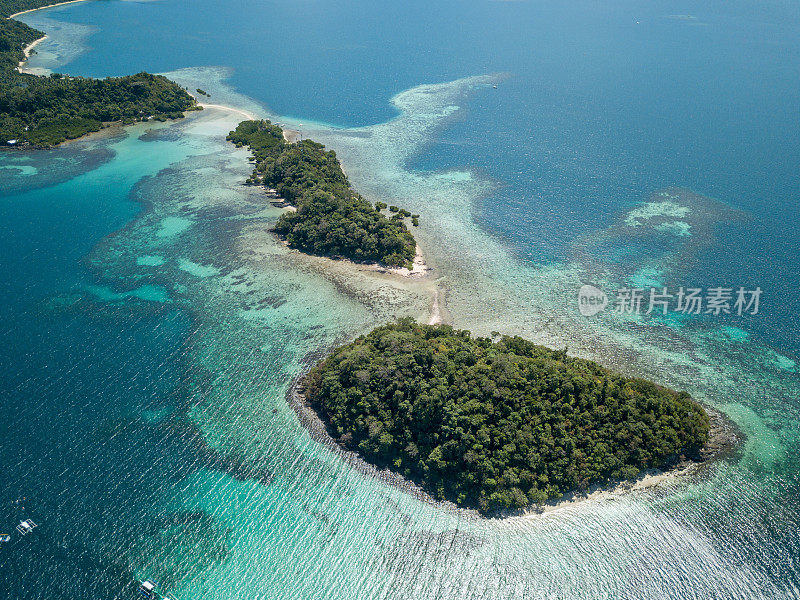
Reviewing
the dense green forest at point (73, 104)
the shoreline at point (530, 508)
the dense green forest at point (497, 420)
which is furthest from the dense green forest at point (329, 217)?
the dense green forest at point (73, 104)

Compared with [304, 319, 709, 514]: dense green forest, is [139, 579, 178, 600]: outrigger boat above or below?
below

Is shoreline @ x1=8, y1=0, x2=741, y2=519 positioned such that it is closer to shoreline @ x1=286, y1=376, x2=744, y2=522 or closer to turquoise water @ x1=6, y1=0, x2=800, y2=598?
shoreline @ x1=286, y1=376, x2=744, y2=522

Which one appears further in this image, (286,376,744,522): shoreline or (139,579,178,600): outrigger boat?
(286,376,744,522): shoreline

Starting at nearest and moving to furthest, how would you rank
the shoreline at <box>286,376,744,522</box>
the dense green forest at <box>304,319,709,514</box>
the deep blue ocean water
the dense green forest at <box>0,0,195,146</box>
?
the shoreline at <box>286,376,744,522</box> → the dense green forest at <box>304,319,709,514</box> → the deep blue ocean water → the dense green forest at <box>0,0,195,146</box>

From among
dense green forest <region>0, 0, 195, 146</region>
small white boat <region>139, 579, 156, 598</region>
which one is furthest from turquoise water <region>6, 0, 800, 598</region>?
dense green forest <region>0, 0, 195, 146</region>

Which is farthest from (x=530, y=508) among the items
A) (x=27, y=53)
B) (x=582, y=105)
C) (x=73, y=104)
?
(x=27, y=53)

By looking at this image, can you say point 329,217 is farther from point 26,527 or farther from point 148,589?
point 148,589

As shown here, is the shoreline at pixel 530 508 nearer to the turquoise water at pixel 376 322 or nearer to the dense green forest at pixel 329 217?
the turquoise water at pixel 376 322
